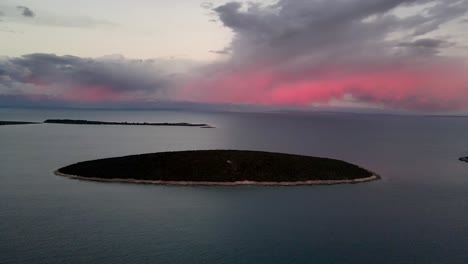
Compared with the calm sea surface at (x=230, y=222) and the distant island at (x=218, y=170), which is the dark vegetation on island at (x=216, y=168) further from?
the calm sea surface at (x=230, y=222)

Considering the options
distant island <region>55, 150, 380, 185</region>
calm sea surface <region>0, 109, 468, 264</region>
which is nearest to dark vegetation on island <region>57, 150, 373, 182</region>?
distant island <region>55, 150, 380, 185</region>

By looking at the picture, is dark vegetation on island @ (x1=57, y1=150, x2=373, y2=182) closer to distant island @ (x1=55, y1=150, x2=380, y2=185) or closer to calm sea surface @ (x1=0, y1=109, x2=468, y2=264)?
distant island @ (x1=55, y1=150, x2=380, y2=185)

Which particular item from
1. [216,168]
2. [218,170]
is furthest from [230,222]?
[216,168]

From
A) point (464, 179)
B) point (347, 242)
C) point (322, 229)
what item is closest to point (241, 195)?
point (322, 229)

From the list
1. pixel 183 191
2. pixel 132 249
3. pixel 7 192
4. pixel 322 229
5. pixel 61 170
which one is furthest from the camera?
pixel 61 170

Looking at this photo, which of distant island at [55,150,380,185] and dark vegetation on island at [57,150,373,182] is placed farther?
dark vegetation on island at [57,150,373,182]

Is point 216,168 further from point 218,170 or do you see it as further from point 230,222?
point 230,222

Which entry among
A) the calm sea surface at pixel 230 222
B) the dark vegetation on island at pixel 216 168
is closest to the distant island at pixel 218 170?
the dark vegetation on island at pixel 216 168

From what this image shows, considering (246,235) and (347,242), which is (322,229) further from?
(246,235)
